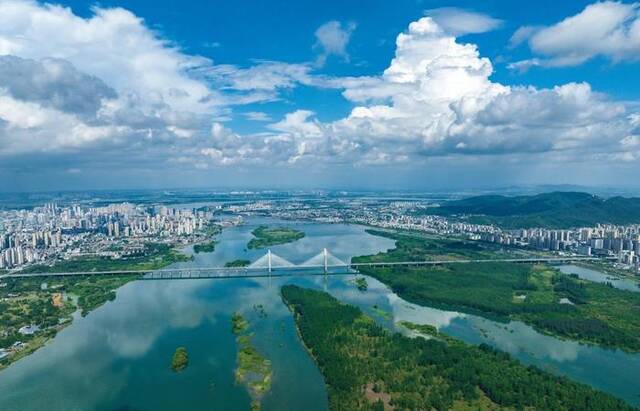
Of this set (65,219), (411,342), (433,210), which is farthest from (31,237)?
(433,210)

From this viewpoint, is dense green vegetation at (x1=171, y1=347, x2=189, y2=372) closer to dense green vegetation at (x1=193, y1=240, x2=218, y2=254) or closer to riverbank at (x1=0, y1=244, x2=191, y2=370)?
riverbank at (x1=0, y1=244, x2=191, y2=370)

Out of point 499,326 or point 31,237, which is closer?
point 499,326

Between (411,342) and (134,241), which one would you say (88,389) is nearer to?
(411,342)

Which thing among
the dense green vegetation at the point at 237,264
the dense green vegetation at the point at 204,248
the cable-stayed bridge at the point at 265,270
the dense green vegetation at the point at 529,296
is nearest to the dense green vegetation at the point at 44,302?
the cable-stayed bridge at the point at 265,270

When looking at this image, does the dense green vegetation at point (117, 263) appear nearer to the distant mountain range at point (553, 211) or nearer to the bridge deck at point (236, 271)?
the bridge deck at point (236, 271)

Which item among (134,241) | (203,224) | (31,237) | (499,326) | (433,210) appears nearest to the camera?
(499,326)

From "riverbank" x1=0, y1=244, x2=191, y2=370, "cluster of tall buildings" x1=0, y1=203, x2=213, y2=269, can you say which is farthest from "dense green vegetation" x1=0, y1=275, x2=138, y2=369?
→ "cluster of tall buildings" x1=0, y1=203, x2=213, y2=269

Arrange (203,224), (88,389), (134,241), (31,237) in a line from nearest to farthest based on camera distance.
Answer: (88,389)
(31,237)
(134,241)
(203,224)

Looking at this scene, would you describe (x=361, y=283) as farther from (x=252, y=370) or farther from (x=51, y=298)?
(x=51, y=298)
